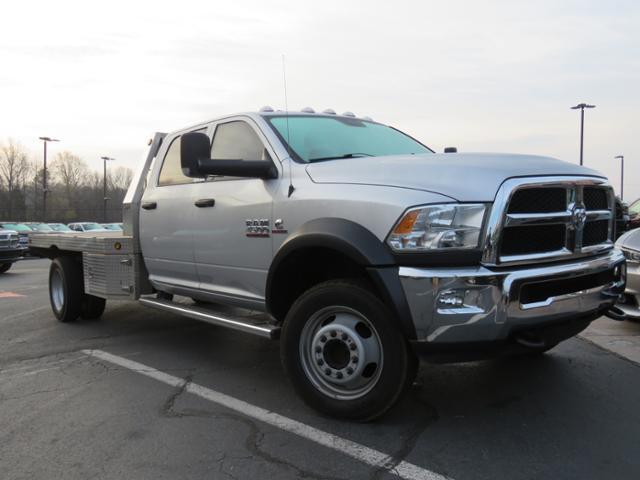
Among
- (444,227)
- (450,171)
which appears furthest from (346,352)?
(450,171)

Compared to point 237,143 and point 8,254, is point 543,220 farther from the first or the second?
point 8,254

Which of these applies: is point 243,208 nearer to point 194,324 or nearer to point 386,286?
point 386,286

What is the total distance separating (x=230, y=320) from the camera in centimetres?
399

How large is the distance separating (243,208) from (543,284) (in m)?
2.13

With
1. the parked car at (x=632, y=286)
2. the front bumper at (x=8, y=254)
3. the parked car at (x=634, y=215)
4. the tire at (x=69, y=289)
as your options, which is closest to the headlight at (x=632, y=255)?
the parked car at (x=632, y=286)

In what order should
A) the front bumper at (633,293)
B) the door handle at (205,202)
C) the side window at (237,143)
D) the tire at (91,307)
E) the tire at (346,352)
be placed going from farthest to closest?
the tire at (91,307) → the front bumper at (633,293) → the door handle at (205,202) → the side window at (237,143) → the tire at (346,352)

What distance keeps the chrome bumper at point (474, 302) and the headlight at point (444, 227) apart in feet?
0.43

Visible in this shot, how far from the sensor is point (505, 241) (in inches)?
114

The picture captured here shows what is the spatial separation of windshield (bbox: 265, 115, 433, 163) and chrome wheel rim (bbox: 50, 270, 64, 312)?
4108 mm

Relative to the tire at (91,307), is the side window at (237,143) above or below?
above

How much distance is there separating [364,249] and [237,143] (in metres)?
1.87

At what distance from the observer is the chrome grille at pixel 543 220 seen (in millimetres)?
2830

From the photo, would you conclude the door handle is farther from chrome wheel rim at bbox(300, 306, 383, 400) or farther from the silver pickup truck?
chrome wheel rim at bbox(300, 306, 383, 400)

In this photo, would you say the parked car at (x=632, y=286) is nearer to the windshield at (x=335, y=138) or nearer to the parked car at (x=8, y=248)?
the windshield at (x=335, y=138)
